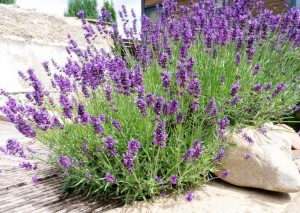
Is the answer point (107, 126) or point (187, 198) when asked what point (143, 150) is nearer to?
point (107, 126)

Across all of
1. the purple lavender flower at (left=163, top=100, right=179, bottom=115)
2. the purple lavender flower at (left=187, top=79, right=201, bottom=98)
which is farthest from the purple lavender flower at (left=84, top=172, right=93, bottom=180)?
the purple lavender flower at (left=187, top=79, right=201, bottom=98)

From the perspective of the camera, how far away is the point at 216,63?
2.88 meters

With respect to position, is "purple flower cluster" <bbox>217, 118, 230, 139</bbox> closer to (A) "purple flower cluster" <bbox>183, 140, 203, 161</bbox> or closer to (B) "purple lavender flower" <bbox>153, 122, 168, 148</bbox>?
(A) "purple flower cluster" <bbox>183, 140, 203, 161</bbox>

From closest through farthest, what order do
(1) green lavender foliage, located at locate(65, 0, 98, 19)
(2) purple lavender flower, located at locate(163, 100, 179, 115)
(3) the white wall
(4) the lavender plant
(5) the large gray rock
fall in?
(2) purple lavender flower, located at locate(163, 100, 179, 115) < (4) the lavender plant < (5) the large gray rock < (3) the white wall < (1) green lavender foliage, located at locate(65, 0, 98, 19)

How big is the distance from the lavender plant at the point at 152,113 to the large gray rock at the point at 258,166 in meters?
0.12

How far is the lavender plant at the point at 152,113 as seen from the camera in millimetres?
1993

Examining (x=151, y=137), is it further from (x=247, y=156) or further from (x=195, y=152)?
(x=247, y=156)

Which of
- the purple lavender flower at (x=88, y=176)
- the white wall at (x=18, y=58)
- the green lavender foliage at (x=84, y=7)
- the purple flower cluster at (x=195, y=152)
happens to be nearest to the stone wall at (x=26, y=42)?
the white wall at (x=18, y=58)

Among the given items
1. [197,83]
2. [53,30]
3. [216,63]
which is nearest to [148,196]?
[197,83]

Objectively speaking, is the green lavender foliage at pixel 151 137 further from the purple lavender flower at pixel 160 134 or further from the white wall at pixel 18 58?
the white wall at pixel 18 58

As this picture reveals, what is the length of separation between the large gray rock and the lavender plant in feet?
0.39

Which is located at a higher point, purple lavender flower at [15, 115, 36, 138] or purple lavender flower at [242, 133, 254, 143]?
purple lavender flower at [15, 115, 36, 138]

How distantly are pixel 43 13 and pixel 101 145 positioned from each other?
670cm

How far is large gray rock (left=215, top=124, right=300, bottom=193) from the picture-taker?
2387 mm
